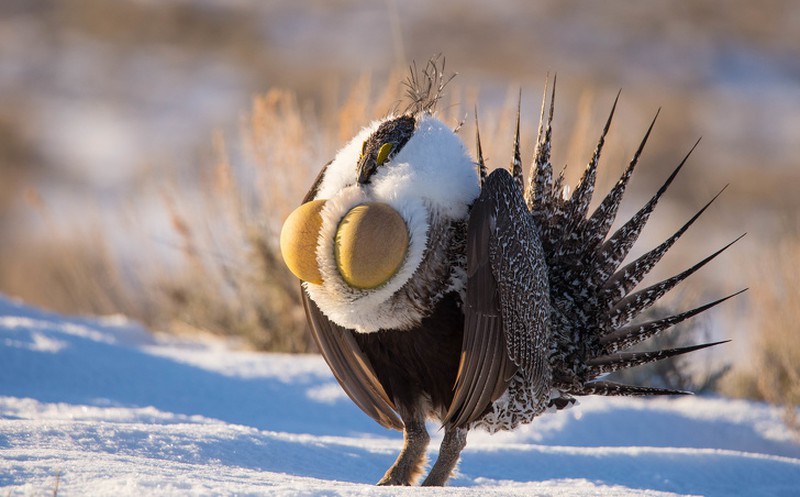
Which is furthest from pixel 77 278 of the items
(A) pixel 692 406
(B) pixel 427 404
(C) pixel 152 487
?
(C) pixel 152 487

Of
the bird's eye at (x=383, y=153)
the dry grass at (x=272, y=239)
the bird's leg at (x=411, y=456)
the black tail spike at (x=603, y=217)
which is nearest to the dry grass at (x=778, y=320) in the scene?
the dry grass at (x=272, y=239)

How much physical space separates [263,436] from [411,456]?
443 millimetres

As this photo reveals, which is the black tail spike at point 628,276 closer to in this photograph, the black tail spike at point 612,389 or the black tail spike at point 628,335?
the black tail spike at point 628,335

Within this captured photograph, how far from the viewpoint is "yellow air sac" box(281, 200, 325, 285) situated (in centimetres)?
228

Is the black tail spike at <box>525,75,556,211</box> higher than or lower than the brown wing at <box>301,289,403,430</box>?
higher

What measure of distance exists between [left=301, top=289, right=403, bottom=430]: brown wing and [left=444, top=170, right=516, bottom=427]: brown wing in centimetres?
33

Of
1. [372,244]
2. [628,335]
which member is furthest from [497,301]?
[628,335]

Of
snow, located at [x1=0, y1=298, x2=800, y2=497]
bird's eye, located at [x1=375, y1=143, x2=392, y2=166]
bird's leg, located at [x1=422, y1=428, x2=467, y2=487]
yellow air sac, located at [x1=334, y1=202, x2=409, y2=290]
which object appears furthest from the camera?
bird's leg, located at [x1=422, y1=428, x2=467, y2=487]

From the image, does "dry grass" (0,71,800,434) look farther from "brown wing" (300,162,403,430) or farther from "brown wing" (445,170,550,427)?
"brown wing" (445,170,550,427)

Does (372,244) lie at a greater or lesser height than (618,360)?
greater

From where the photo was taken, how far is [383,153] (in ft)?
7.68

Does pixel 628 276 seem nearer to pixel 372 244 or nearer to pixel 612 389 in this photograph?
pixel 612 389

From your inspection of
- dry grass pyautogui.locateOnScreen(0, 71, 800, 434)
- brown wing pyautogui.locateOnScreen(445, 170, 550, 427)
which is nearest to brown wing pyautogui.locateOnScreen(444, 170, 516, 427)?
brown wing pyautogui.locateOnScreen(445, 170, 550, 427)

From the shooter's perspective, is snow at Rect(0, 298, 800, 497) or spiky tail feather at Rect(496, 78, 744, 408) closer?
snow at Rect(0, 298, 800, 497)
